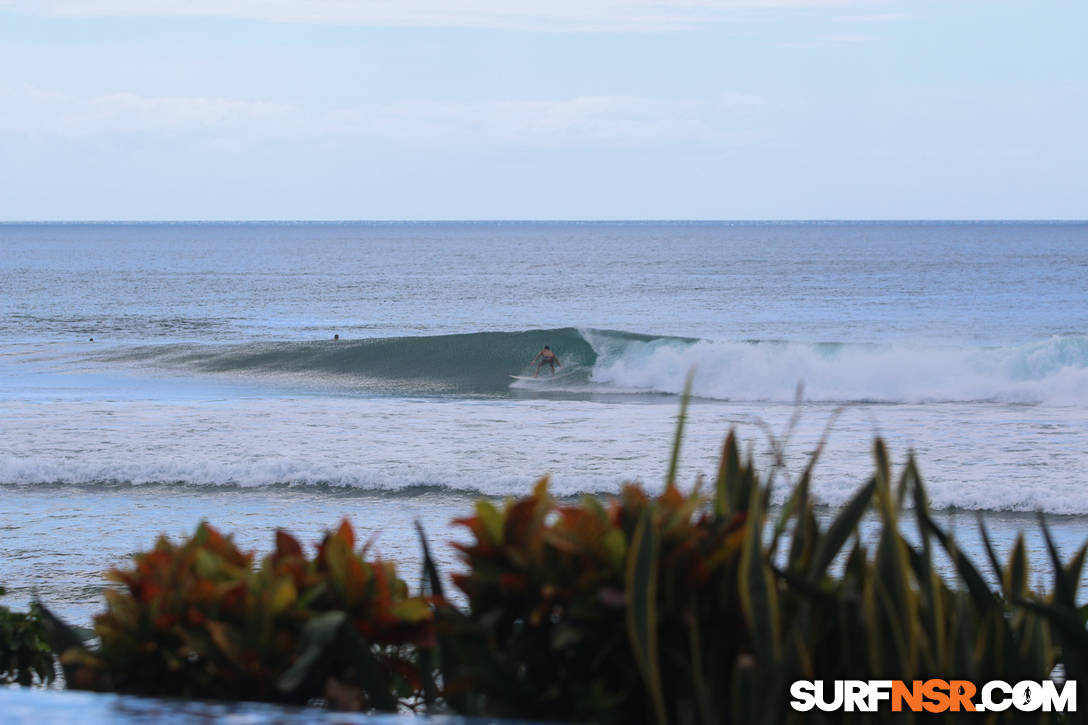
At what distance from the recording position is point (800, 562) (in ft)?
6.70

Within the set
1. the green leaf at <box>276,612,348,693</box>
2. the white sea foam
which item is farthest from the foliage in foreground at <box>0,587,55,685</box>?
the white sea foam

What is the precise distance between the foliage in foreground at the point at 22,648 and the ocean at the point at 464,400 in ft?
4.55

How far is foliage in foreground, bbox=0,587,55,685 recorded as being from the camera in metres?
3.06

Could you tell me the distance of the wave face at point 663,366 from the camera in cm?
2211

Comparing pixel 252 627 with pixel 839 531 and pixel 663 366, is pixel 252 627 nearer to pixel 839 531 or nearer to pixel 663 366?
pixel 839 531

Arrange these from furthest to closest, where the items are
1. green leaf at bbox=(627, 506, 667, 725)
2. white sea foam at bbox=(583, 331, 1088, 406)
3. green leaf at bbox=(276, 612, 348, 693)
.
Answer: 1. white sea foam at bbox=(583, 331, 1088, 406)
2. green leaf at bbox=(276, 612, 348, 693)
3. green leaf at bbox=(627, 506, 667, 725)

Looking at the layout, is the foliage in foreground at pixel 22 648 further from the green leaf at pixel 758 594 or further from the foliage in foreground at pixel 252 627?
the green leaf at pixel 758 594

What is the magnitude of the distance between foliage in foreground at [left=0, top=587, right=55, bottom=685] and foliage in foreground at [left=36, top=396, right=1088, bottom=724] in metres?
→ 1.16

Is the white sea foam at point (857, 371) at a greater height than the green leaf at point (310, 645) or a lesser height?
lesser

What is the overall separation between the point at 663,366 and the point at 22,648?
23122mm

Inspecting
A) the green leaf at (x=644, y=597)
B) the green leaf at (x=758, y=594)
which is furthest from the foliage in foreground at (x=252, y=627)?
the green leaf at (x=758, y=594)

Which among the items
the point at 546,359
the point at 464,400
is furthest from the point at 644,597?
the point at 546,359

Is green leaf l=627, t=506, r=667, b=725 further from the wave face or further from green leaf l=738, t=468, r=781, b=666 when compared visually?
the wave face

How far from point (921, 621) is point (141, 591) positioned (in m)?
1.38
